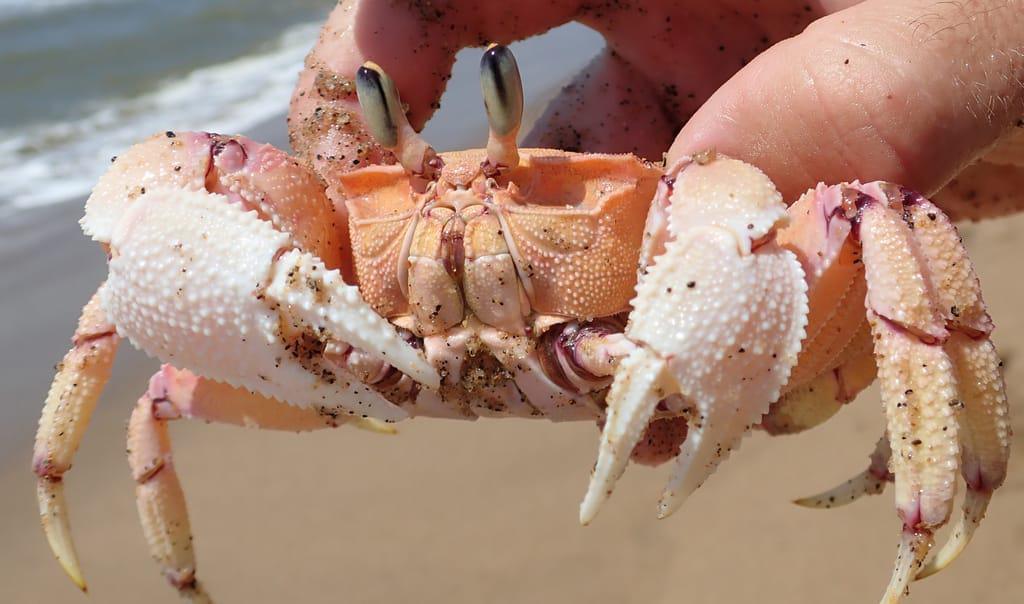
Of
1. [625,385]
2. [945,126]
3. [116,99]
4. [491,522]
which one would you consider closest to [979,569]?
[491,522]

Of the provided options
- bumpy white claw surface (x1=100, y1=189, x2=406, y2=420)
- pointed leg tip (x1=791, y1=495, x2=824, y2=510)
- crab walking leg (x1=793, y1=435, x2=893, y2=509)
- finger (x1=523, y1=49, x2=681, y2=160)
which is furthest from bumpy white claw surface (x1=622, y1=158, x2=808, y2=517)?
finger (x1=523, y1=49, x2=681, y2=160)

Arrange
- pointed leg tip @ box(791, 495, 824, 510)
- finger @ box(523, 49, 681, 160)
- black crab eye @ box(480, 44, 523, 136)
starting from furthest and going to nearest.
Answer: finger @ box(523, 49, 681, 160) → pointed leg tip @ box(791, 495, 824, 510) → black crab eye @ box(480, 44, 523, 136)

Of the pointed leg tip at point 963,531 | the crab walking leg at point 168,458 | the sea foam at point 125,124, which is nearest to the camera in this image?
the pointed leg tip at point 963,531

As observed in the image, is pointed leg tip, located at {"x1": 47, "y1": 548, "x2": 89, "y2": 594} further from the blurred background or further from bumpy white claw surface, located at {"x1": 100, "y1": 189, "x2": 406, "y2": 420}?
the blurred background

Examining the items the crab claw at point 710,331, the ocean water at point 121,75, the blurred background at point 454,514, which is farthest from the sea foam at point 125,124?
the crab claw at point 710,331

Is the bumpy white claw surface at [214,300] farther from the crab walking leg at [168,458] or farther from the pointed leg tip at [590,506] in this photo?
the crab walking leg at [168,458]

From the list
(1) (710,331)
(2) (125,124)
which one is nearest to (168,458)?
(1) (710,331)
